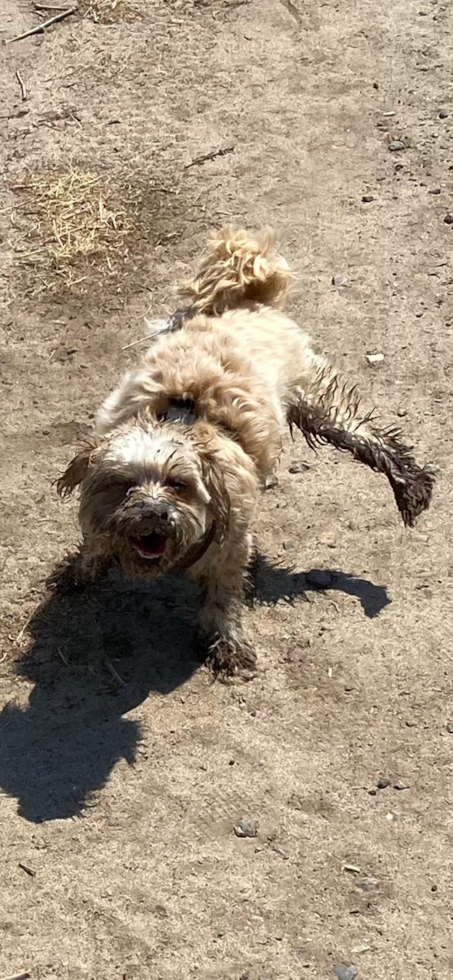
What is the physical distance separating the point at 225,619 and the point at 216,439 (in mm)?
931

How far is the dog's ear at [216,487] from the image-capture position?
4.65 m

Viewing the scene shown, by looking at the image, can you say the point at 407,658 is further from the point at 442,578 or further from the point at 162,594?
the point at 162,594

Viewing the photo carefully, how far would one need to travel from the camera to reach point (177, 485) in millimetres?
4570

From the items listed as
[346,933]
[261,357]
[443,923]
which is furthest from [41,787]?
[261,357]

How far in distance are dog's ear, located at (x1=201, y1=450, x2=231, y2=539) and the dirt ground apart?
892mm

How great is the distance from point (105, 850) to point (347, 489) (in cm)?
233

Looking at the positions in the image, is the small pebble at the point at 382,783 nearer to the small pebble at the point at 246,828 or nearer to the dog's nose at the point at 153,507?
the small pebble at the point at 246,828

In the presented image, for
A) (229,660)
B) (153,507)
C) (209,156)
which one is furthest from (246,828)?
(209,156)

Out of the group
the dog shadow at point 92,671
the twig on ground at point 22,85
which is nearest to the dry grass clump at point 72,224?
the twig on ground at point 22,85

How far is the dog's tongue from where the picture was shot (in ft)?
15.0

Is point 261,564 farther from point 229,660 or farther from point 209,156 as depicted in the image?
point 209,156

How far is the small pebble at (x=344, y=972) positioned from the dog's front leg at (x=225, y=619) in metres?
1.39

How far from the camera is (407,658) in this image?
5359 millimetres

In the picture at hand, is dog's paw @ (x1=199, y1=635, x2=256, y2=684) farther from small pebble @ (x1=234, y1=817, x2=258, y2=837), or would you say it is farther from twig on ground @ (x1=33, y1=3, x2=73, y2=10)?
twig on ground @ (x1=33, y1=3, x2=73, y2=10)
